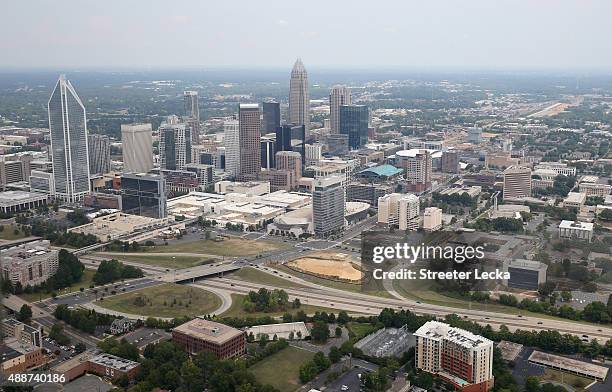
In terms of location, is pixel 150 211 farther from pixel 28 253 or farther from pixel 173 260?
pixel 28 253

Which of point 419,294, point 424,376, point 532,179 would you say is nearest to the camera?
point 424,376

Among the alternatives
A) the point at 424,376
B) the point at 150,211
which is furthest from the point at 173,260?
the point at 424,376

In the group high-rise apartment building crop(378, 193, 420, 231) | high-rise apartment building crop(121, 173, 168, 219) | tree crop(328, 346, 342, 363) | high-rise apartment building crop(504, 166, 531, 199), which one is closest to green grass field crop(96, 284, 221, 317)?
tree crop(328, 346, 342, 363)

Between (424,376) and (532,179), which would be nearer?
(424,376)

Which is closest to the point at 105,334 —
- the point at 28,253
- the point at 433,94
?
the point at 28,253

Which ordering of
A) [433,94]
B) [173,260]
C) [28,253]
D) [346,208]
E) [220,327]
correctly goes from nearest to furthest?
1. [220,327]
2. [28,253]
3. [173,260]
4. [346,208]
5. [433,94]

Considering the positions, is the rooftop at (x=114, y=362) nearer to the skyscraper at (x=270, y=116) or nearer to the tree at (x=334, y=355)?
the tree at (x=334, y=355)

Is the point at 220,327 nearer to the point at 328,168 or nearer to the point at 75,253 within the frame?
the point at 75,253

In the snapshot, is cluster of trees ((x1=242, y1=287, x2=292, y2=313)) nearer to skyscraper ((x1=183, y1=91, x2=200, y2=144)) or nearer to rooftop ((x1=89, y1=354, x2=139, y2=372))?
rooftop ((x1=89, y1=354, x2=139, y2=372))
